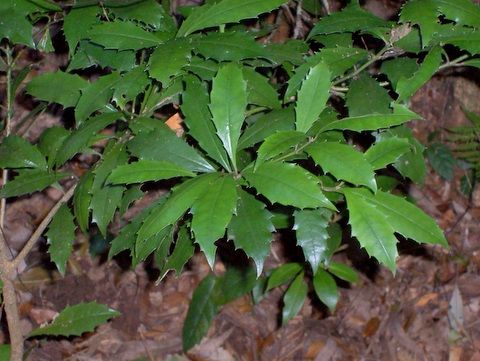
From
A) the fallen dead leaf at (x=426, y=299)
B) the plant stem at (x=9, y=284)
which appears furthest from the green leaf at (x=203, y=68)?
the fallen dead leaf at (x=426, y=299)

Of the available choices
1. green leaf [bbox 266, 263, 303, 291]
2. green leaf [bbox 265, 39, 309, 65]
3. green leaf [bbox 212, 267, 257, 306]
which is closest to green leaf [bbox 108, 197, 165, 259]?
green leaf [bbox 265, 39, 309, 65]

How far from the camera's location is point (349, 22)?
1400 mm

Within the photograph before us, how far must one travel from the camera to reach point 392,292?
109 inches

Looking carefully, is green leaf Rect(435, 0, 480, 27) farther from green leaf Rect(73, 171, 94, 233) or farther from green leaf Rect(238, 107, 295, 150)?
green leaf Rect(73, 171, 94, 233)

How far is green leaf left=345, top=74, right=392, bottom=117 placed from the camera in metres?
1.32

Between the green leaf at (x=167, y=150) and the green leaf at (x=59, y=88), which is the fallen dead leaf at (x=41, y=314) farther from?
the green leaf at (x=167, y=150)

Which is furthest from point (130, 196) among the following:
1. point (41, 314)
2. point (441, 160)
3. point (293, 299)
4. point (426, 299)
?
point (441, 160)

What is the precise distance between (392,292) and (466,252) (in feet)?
1.51

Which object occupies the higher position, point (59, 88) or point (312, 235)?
point (59, 88)

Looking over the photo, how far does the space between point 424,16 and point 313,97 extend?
10.9 inches

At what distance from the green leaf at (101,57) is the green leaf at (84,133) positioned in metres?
0.12

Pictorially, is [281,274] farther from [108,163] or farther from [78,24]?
[78,24]

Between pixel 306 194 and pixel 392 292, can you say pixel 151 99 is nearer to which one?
pixel 306 194

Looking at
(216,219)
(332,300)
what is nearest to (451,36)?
(216,219)
